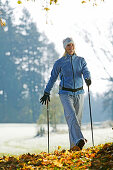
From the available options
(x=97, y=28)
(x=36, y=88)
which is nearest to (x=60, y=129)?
(x=97, y=28)

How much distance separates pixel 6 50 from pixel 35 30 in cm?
490

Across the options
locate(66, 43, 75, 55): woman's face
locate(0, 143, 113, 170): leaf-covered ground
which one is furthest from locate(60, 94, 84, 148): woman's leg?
locate(66, 43, 75, 55): woman's face

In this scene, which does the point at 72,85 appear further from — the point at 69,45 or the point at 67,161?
the point at 67,161

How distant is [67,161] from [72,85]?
5.81 ft

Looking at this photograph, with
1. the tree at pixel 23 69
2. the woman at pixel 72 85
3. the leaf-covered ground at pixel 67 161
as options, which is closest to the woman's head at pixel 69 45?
the woman at pixel 72 85

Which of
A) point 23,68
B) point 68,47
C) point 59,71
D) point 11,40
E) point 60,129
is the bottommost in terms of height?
point 60,129

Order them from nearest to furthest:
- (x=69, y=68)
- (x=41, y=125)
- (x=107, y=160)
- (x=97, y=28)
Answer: (x=107, y=160) → (x=69, y=68) → (x=41, y=125) → (x=97, y=28)

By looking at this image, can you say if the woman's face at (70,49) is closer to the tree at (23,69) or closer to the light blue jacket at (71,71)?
the light blue jacket at (71,71)

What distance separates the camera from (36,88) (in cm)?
4319

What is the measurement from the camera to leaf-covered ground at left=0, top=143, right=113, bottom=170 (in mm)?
4739

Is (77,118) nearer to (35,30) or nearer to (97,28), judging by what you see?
(97,28)

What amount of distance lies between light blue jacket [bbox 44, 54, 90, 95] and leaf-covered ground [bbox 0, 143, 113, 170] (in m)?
1.39

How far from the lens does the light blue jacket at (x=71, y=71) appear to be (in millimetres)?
6359

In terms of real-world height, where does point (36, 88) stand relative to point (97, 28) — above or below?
below
